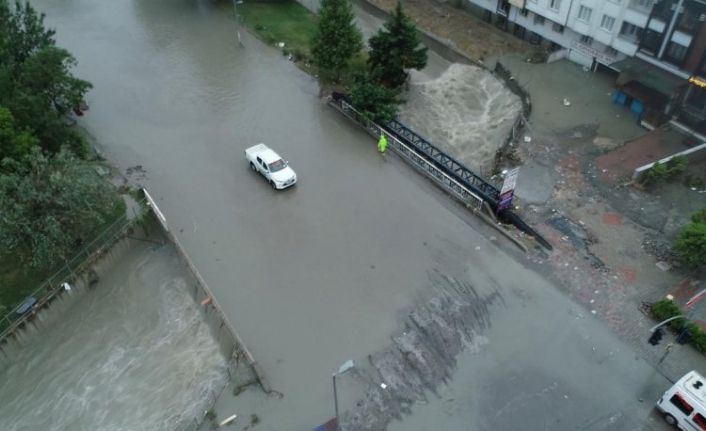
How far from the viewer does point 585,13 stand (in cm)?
3809

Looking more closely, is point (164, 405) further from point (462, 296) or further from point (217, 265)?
point (462, 296)

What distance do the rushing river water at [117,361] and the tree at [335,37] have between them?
17.3 metres

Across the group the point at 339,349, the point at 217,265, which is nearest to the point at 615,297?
the point at 339,349

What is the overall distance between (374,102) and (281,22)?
1766 centimetres

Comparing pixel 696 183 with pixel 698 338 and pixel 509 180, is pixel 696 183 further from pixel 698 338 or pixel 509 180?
pixel 509 180

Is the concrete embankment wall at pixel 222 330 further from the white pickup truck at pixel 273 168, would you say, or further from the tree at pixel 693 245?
the tree at pixel 693 245

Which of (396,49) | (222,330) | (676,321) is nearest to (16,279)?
(222,330)

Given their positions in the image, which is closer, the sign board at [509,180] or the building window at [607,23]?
the sign board at [509,180]

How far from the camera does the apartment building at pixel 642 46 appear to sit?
3241 cm

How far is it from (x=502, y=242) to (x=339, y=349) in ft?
32.1

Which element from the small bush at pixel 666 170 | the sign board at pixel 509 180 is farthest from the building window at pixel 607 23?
the sign board at pixel 509 180

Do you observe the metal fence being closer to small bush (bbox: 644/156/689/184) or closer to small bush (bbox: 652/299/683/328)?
small bush (bbox: 652/299/683/328)

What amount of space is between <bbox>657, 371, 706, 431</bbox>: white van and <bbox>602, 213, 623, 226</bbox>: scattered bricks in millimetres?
9403

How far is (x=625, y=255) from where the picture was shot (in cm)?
2562
